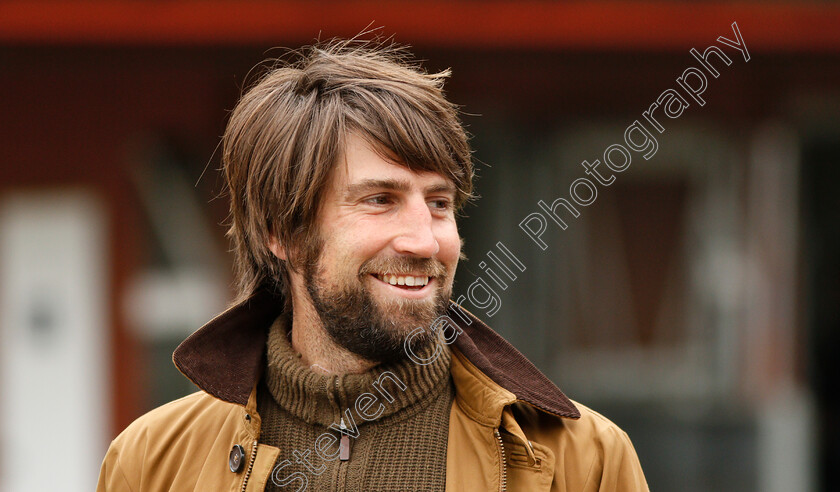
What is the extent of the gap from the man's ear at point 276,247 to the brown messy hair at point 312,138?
0.02 metres

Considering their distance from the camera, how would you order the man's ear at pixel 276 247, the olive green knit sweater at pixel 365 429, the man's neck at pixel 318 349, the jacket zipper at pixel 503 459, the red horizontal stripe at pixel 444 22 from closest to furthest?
the jacket zipper at pixel 503 459
the olive green knit sweater at pixel 365 429
the man's neck at pixel 318 349
the man's ear at pixel 276 247
the red horizontal stripe at pixel 444 22

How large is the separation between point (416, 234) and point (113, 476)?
0.95 meters

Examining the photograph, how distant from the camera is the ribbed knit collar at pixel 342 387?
88.4 inches

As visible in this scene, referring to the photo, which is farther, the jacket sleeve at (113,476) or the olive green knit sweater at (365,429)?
the jacket sleeve at (113,476)

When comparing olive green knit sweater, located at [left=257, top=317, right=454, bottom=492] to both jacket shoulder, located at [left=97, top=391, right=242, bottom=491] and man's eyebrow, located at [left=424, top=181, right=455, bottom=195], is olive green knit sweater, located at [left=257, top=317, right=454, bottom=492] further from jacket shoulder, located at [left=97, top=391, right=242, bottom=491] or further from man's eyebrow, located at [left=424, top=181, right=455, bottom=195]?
man's eyebrow, located at [left=424, top=181, right=455, bottom=195]

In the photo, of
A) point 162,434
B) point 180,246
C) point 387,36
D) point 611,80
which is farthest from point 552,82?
point 162,434

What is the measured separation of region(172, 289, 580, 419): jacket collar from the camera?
2.22 metres

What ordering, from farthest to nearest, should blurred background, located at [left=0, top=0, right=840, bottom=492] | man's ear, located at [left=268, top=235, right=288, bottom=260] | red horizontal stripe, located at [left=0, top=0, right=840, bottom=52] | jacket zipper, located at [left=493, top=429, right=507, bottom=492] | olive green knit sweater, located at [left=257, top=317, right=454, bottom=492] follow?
blurred background, located at [left=0, top=0, right=840, bottom=492] < red horizontal stripe, located at [left=0, top=0, right=840, bottom=52] < man's ear, located at [left=268, top=235, right=288, bottom=260] < olive green knit sweater, located at [left=257, top=317, right=454, bottom=492] < jacket zipper, located at [left=493, top=429, right=507, bottom=492]

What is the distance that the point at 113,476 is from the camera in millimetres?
2404

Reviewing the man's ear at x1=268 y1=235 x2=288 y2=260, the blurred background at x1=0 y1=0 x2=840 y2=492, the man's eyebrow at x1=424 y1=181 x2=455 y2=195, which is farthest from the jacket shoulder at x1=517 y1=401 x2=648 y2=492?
the blurred background at x1=0 y1=0 x2=840 y2=492

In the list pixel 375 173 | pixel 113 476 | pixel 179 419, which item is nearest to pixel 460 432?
pixel 375 173

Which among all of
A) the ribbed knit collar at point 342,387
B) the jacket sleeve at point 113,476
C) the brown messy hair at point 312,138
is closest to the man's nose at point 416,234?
the brown messy hair at point 312,138

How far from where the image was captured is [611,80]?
19.5 feet

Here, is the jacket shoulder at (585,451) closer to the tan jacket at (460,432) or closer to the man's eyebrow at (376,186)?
the tan jacket at (460,432)
